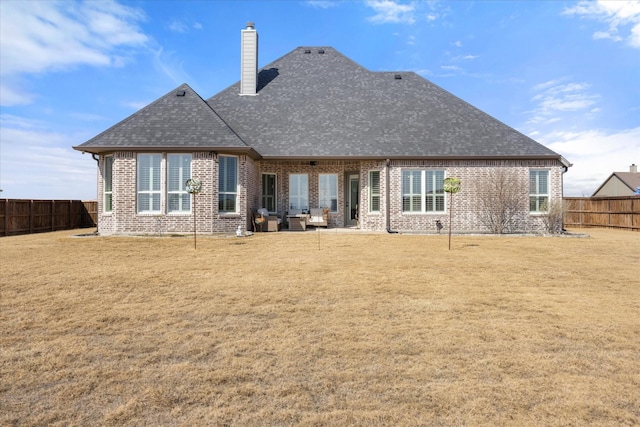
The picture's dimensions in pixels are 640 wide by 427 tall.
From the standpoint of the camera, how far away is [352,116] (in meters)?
18.5

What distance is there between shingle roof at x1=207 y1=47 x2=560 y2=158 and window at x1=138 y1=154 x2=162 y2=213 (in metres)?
4.38

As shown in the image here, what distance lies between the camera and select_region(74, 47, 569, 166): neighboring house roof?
15.0 m

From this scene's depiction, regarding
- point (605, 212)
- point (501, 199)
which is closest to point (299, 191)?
point (501, 199)

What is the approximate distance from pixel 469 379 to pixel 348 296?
288 cm

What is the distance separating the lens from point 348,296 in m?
6.06

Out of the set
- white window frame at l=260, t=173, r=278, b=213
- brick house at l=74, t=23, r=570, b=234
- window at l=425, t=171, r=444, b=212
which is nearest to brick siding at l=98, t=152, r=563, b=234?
brick house at l=74, t=23, r=570, b=234

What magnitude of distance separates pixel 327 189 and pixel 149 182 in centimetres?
776

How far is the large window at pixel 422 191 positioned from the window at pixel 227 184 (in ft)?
23.7

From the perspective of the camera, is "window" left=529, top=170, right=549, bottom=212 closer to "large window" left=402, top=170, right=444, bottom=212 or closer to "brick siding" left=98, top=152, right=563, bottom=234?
"brick siding" left=98, top=152, right=563, bottom=234

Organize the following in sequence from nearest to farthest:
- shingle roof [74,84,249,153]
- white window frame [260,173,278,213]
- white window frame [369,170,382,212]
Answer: shingle roof [74,84,249,153] → white window frame [369,170,382,212] → white window frame [260,173,278,213]

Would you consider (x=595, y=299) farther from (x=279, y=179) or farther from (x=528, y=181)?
(x=279, y=179)

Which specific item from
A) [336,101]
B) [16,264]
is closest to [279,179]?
[336,101]

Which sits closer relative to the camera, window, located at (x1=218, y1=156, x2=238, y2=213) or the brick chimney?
window, located at (x1=218, y1=156, x2=238, y2=213)

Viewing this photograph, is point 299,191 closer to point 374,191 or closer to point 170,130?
point 374,191
